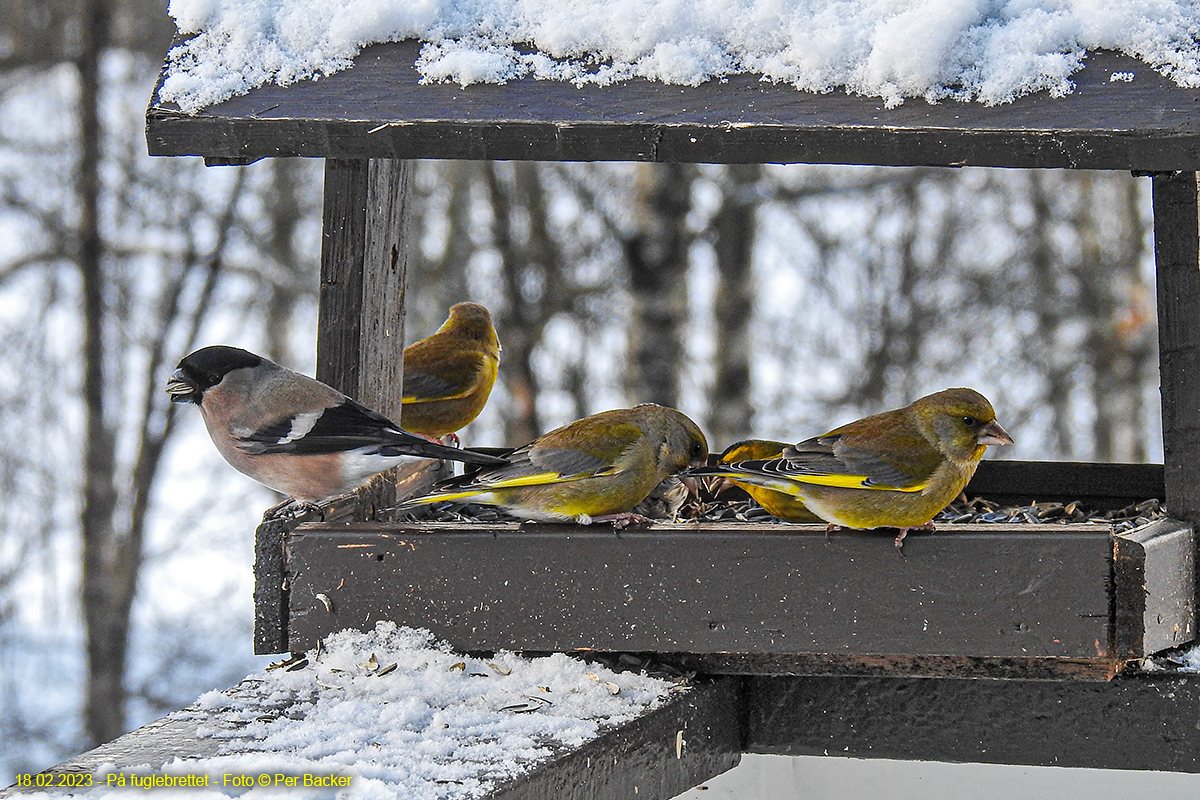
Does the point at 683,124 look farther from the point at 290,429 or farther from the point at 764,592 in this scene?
the point at 290,429

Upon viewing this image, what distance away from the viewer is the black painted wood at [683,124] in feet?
7.76

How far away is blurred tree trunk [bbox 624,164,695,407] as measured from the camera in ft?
25.3

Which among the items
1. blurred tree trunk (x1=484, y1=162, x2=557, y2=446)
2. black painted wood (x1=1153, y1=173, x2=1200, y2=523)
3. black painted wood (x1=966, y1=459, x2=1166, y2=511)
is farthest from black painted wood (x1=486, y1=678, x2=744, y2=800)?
blurred tree trunk (x1=484, y1=162, x2=557, y2=446)

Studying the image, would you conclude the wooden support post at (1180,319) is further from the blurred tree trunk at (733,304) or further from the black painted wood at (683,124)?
the blurred tree trunk at (733,304)

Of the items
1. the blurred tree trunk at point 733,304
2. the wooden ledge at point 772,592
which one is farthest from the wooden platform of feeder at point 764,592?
the blurred tree trunk at point 733,304

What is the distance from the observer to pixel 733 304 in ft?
28.9

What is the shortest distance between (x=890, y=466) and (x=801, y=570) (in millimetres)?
355

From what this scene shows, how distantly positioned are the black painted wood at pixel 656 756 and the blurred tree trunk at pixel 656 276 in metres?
4.83

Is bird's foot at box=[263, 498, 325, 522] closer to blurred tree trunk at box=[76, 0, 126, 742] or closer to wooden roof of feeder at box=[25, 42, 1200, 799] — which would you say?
wooden roof of feeder at box=[25, 42, 1200, 799]

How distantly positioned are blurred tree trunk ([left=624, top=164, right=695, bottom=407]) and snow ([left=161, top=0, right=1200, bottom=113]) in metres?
4.93

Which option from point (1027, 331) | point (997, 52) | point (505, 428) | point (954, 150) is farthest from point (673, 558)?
point (1027, 331)

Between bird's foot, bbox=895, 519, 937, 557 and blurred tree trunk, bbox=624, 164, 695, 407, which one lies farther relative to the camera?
blurred tree trunk, bbox=624, 164, 695, 407

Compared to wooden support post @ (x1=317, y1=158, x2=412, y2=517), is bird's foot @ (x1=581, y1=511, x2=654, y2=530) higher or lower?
lower

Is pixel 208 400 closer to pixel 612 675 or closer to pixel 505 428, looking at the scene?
pixel 612 675
